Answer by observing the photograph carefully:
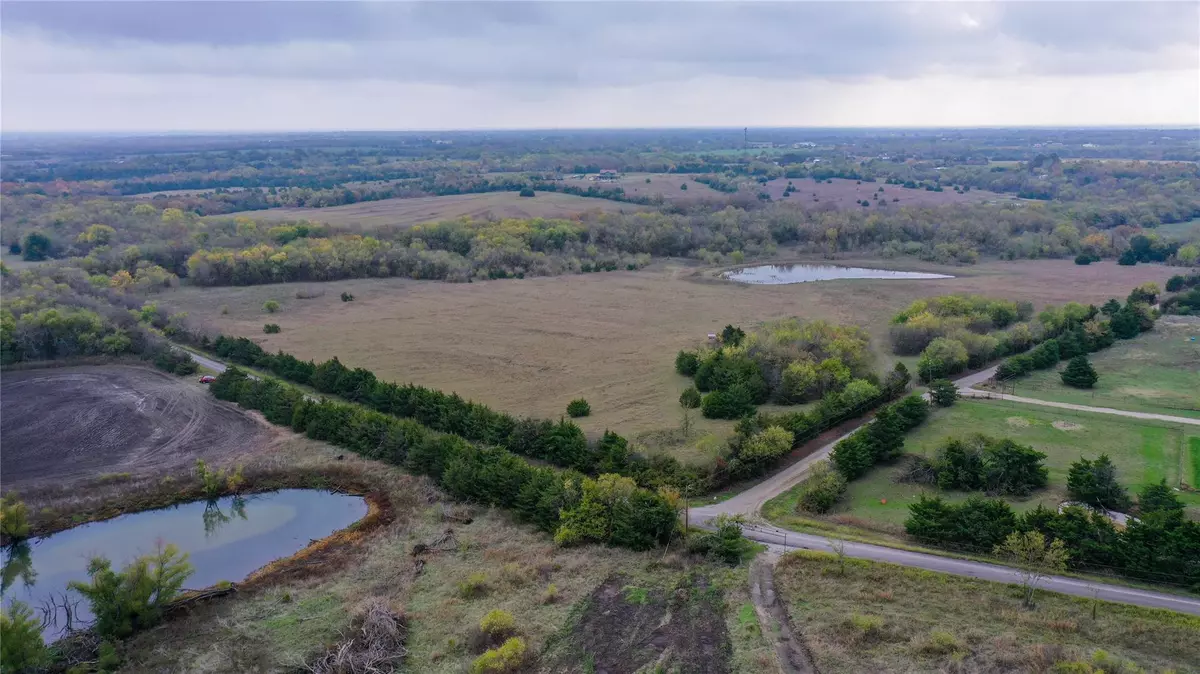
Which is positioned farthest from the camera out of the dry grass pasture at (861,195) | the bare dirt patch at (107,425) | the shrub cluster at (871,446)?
the dry grass pasture at (861,195)

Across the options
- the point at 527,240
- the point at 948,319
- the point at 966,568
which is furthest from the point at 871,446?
the point at 527,240

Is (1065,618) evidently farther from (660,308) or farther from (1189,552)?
(660,308)

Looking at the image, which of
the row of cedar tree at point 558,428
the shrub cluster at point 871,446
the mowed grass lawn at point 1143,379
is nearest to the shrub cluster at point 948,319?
the mowed grass lawn at point 1143,379

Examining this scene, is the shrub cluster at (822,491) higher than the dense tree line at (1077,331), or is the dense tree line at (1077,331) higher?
the dense tree line at (1077,331)

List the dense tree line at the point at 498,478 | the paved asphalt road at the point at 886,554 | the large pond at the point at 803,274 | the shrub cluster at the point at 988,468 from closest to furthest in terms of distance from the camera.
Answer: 1. the paved asphalt road at the point at 886,554
2. the dense tree line at the point at 498,478
3. the shrub cluster at the point at 988,468
4. the large pond at the point at 803,274

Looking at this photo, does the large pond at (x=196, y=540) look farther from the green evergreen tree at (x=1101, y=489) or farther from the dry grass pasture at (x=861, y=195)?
the dry grass pasture at (x=861, y=195)

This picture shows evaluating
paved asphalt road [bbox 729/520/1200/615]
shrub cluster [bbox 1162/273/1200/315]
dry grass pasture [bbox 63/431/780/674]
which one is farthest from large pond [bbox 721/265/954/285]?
dry grass pasture [bbox 63/431/780/674]

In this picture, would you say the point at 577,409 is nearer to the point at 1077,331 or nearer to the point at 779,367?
the point at 779,367
